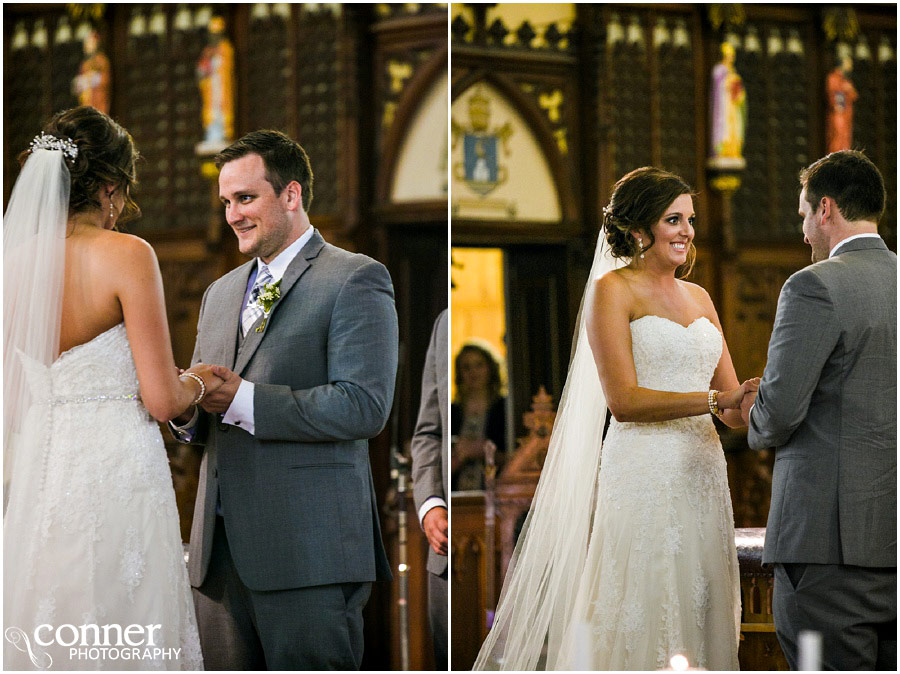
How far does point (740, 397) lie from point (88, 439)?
1799 mm

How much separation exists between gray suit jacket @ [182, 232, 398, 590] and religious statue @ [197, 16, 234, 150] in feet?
7.40

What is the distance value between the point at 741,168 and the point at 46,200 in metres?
4.50

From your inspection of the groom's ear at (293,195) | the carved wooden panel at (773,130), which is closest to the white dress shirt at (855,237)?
the groom's ear at (293,195)

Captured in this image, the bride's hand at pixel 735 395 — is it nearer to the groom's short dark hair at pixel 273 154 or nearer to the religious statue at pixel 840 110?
the groom's short dark hair at pixel 273 154

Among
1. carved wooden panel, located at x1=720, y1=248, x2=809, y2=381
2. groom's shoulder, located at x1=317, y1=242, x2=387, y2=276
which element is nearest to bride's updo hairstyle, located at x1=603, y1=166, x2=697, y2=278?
groom's shoulder, located at x1=317, y1=242, x2=387, y2=276

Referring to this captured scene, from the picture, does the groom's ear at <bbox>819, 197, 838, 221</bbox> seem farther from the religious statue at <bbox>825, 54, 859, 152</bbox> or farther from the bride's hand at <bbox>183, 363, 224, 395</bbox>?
the religious statue at <bbox>825, 54, 859, 152</bbox>

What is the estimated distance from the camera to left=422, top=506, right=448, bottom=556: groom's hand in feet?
10.6

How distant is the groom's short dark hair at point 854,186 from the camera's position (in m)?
2.87

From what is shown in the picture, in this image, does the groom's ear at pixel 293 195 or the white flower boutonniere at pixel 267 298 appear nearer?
the white flower boutonniere at pixel 267 298

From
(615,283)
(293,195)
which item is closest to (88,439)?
(293,195)

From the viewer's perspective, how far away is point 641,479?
2.95 m

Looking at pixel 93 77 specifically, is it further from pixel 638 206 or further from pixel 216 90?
pixel 638 206
